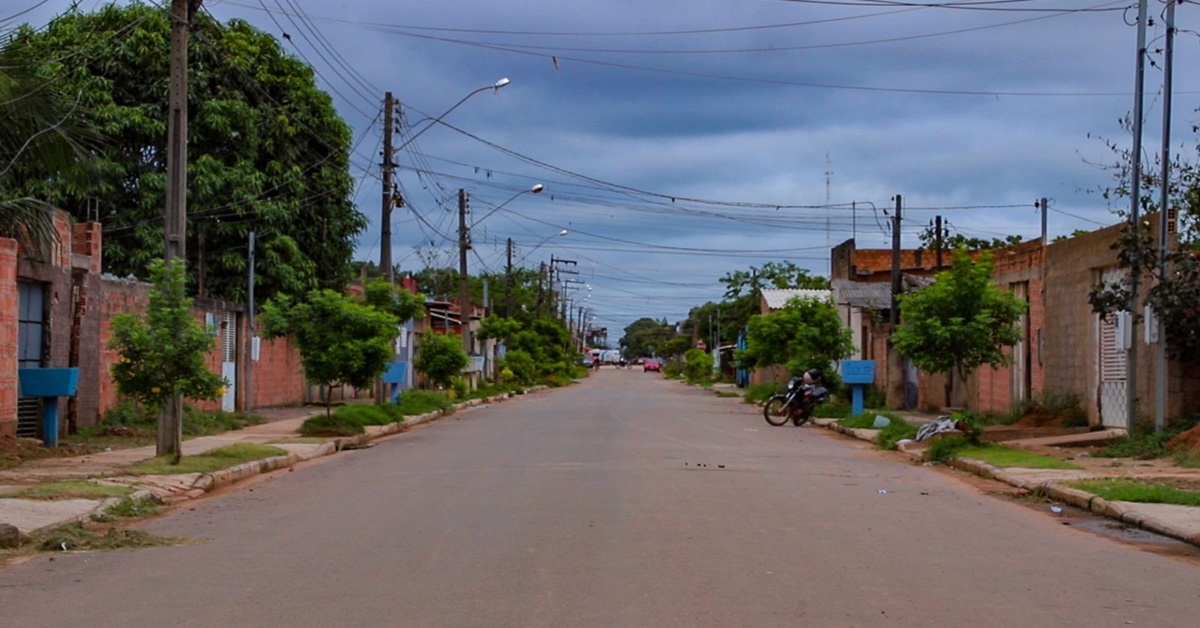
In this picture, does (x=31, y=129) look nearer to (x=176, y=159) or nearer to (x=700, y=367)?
(x=176, y=159)

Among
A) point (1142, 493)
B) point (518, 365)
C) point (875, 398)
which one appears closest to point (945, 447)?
point (1142, 493)

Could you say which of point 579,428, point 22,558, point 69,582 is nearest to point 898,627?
point 69,582

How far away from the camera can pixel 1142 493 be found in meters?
14.4

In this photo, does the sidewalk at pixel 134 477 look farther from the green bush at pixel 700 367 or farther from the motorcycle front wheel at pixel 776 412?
the green bush at pixel 700 367

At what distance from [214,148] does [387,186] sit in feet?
35.0

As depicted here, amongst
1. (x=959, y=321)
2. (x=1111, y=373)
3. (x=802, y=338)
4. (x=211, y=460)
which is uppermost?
(x=959, y=321)

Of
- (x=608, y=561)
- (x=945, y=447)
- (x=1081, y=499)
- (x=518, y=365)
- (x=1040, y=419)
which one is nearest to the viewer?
(x=608, y=561)

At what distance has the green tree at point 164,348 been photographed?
17344 millimetres

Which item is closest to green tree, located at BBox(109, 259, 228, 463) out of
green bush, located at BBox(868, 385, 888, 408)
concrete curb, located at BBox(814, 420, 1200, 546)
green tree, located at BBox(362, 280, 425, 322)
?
concrete curb, located at BBox(814, 420, 1200, 546)

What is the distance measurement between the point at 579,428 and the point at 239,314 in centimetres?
Result: 1086

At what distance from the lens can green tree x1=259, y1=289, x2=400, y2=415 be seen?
26.6 metres

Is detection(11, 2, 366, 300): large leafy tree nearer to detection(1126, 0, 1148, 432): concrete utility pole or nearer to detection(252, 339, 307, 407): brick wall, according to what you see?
detection(252, 339, 307, 407): brick wall

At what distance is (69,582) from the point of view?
9273 millimetres

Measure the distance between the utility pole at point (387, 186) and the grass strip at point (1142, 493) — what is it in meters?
22.1
